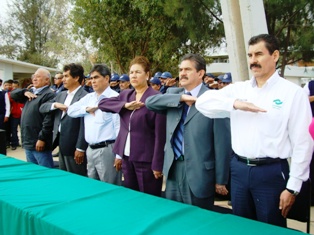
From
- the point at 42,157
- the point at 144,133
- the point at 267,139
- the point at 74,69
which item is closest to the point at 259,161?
the point at 267,139

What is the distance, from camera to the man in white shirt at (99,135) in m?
3.20

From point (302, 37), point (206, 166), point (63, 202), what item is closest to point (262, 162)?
point (206, 166)

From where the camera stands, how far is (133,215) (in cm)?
156

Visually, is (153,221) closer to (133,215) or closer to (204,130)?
(133,215)

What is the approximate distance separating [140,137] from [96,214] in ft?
4.08

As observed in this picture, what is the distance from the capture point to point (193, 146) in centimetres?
233

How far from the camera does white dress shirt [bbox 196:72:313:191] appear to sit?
1853mm

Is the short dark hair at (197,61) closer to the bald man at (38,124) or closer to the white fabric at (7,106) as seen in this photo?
the bald man at (38,124)

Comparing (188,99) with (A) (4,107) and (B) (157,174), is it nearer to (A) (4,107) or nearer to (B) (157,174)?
(B) (157,174)

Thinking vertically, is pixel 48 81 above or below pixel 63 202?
above

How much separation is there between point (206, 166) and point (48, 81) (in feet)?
8.61

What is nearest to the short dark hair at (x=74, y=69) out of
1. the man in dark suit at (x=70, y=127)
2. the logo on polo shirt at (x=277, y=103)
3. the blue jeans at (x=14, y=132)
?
the man in dark suit at (x=70, y=127)

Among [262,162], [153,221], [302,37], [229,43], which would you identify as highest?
[302,37]

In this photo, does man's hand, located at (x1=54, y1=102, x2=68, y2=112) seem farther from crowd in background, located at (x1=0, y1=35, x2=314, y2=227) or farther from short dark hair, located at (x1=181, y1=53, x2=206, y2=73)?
short dark hair, located at (x1=181, y1=53, x2=206, y2=73)
